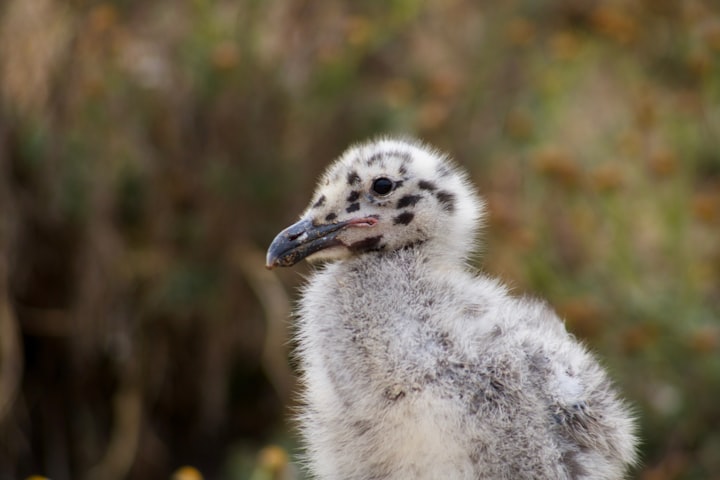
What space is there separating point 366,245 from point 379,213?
66mm

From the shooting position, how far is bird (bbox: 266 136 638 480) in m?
1.69

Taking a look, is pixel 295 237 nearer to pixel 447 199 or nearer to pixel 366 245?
pixel 366 245

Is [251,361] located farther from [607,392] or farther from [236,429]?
[607,392]

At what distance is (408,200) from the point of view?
1958 mm

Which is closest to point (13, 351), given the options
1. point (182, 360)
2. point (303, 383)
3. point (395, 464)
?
point (182, 360)

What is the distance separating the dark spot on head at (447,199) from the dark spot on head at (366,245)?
0.15 meters

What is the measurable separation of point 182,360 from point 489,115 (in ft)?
5.90

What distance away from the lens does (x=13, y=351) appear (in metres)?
3.93

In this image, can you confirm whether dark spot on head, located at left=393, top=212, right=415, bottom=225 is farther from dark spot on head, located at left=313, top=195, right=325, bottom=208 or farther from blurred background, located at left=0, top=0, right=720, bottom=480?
blurred background, located at left=0, top=0, right=720, bottom=480

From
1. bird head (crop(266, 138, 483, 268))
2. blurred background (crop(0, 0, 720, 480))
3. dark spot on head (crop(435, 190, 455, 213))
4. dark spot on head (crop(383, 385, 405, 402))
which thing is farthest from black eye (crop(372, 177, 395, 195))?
blurred background (crop(0, 0, 720, 480))

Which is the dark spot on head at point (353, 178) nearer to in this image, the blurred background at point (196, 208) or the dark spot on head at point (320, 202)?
the dark spot on head at point (320, 202)

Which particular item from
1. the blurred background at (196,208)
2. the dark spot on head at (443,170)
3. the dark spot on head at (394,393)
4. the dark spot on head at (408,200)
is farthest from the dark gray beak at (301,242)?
the blurred background at (196,208)

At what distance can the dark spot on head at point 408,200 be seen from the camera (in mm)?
1954

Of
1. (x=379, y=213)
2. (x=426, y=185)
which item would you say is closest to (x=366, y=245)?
(x=379, y=213)
